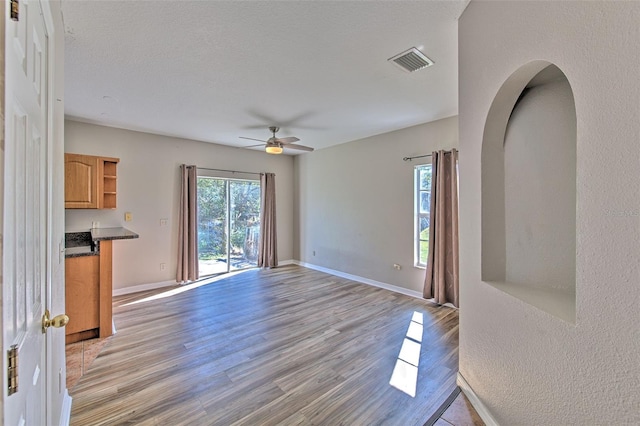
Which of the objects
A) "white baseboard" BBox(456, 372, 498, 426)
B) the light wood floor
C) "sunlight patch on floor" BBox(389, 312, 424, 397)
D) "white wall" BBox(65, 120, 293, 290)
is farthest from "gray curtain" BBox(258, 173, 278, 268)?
"white baseboard" BBox(456, 372, 498, 426)

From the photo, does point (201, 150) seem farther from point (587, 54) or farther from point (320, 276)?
point (587, 54)

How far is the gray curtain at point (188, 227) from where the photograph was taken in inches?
194

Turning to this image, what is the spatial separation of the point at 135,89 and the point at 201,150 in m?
2.34

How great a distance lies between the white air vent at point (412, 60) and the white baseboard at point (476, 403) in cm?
249

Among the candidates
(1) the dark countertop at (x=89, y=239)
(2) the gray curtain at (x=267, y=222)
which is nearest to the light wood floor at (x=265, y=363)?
(1) the dark countertop at (x=89, y=239)

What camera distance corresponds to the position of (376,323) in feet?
10.9

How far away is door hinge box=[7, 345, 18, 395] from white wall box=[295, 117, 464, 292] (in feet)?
13.9

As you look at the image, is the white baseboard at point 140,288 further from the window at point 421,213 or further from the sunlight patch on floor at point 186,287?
the window at point 421,213

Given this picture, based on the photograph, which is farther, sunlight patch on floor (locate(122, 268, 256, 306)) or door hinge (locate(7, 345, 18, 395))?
sunlight patch on floor (locate(122, 268, 256, 306))

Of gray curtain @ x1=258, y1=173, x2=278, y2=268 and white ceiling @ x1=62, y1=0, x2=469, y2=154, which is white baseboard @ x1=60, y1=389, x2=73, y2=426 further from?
gray curtain @ x1=258, y1=173, x2=278, y2=268

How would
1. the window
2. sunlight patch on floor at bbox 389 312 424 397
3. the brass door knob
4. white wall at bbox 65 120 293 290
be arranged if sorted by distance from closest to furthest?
1. the brass door knob
2. sunlight patch on floor at bbox 389 312 424 397
3. white wall at bbox 65 120 293 290
4. the window

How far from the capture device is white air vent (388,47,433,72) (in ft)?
7.41

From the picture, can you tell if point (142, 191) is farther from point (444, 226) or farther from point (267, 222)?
point (444, 226)

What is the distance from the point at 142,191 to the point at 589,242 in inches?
210
